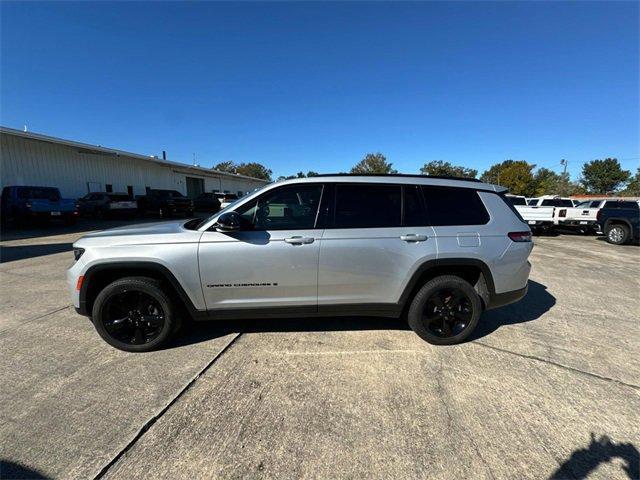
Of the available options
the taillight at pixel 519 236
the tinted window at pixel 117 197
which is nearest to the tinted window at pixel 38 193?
the tinted window at pixel 117 197

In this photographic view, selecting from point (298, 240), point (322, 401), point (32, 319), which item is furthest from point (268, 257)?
point (32, 319)

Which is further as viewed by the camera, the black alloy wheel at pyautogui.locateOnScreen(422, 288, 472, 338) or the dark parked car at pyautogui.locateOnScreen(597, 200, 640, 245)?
the dark parked car at pyautogui.locateOnScreen(597, 200, 640, 245)

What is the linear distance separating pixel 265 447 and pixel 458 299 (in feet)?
8.03

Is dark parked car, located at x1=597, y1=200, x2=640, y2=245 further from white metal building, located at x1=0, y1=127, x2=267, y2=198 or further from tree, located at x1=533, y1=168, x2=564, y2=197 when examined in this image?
tree, located at x1=533, y1=168, x2=564, y2=197

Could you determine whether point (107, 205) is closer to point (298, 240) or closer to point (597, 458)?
point (298, 240)

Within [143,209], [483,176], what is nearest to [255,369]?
[143,209]

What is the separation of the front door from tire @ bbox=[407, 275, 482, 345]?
117cm

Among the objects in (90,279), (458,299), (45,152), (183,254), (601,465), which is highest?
(45,152)

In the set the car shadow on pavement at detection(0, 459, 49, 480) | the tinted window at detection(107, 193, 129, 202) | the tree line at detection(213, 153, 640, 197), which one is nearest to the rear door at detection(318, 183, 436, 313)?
the car shadow on pavement at detection(0, 459, 49, 480)

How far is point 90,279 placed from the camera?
3.13 m

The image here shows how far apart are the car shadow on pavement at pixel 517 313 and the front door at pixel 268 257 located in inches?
86.3

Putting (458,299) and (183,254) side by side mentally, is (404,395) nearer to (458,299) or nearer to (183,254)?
(458,299)

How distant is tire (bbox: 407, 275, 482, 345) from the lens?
338 centimetres

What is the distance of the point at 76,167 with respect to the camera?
20.5m
